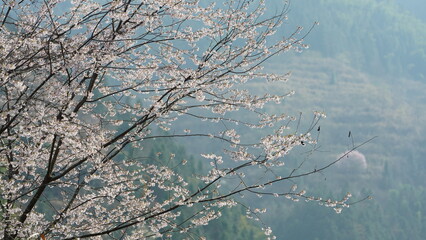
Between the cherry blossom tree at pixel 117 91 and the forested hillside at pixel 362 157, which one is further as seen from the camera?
the forested hillside at pixel 362 157

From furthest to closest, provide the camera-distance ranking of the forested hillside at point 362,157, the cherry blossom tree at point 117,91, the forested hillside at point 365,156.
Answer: the forested hillside at point 362,157 < the forested hillside at point 365,156 < the cherry blossom tree at point 117,91

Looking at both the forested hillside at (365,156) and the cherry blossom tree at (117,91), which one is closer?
the cherry blossom tree at (117,91)

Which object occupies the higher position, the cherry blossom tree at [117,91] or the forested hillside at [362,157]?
the forested hillside at [362,157]

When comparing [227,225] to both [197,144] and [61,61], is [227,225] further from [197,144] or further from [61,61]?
[197,144]

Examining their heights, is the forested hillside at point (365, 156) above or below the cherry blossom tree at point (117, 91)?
above

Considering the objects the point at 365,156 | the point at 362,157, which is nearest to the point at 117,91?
the point at 362,157

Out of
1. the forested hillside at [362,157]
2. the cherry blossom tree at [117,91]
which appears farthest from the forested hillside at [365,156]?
the cherry blossom tree at [117,91]

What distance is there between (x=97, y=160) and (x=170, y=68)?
1096 mm

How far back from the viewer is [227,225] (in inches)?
2376

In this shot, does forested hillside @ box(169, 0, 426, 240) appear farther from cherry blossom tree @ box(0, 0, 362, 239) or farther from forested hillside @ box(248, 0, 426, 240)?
cherry blossom tree @ box(0, 0, 362, 239)

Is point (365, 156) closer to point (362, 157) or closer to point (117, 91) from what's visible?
point (362, 157)

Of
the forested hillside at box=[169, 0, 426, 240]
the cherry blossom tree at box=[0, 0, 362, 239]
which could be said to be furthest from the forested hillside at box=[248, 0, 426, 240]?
the cherry blossom tree at box=[0, 0, 362, 239]

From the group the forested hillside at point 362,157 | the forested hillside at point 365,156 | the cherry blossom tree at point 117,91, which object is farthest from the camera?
the forested hillside at point 362,157

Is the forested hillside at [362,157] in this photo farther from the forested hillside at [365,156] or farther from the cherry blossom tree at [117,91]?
the cherry blossom tree at [117,91]
